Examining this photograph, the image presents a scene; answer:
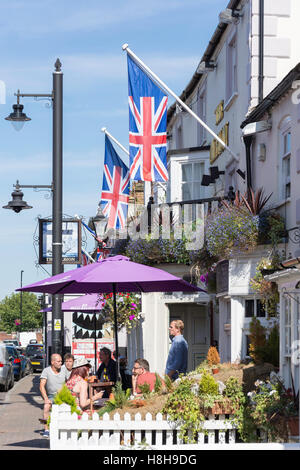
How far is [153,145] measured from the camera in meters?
17.8

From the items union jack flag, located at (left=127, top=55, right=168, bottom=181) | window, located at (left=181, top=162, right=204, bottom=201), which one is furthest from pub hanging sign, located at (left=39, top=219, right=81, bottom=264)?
window, located at (left=181, top=162, right=204, bottom=201)

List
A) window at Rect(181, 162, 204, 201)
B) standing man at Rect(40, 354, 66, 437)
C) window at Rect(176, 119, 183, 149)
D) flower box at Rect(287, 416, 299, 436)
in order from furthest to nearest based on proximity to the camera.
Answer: window at Rect(176, 119, 183, 149) < window at Rect(181, 162, 204, 201) < standing man at Rect(40, 354, 66, 437) < flower box at Rect(287, 416, 299, 436)

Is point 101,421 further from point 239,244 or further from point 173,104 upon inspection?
point 173,104

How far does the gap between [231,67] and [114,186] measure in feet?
15.7

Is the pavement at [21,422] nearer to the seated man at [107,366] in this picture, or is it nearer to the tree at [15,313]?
the seated man at [107,366]

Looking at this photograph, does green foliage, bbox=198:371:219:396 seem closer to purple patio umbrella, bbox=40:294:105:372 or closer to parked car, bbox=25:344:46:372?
purple patio umbrella, bbox=40:294:105:372

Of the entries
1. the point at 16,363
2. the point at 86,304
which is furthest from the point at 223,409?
the point at 16,363

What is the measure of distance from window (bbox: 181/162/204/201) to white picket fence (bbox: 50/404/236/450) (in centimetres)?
1268

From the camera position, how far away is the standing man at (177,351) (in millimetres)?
13055

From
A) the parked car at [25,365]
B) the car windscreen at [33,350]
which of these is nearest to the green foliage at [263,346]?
the parked car at [25,365]

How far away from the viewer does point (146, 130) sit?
17.8 metres

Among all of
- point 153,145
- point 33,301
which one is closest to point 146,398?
point 153,145

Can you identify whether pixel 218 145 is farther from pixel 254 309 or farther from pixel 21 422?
pixel 21 422

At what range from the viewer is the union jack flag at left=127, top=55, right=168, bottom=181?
1769cm
